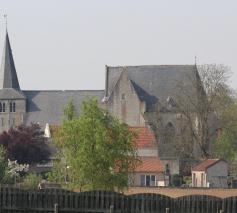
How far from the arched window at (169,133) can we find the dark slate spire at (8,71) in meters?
30.0

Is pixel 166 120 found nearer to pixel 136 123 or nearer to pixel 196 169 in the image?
pixel 136 123

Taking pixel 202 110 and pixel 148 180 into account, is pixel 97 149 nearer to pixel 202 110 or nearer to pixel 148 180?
pixel 148 180

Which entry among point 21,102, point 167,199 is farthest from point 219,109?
point 167,199

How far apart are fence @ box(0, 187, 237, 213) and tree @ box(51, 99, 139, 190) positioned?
1006 centimetres

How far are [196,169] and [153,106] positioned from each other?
34.6 metres

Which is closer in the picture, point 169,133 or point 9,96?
point 169,133

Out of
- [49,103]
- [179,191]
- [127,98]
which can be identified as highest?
[127,98]

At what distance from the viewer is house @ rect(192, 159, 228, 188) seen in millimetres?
69250

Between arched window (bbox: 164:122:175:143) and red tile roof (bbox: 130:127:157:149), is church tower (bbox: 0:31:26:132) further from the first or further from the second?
red tile roof (bbox: 130:127:157:149)

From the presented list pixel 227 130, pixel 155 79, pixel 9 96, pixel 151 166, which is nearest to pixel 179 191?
pixel 151 166

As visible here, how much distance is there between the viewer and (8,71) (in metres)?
123

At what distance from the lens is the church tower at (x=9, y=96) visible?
120938 millimetres

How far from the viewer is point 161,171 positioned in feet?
234

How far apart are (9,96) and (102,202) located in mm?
89889
